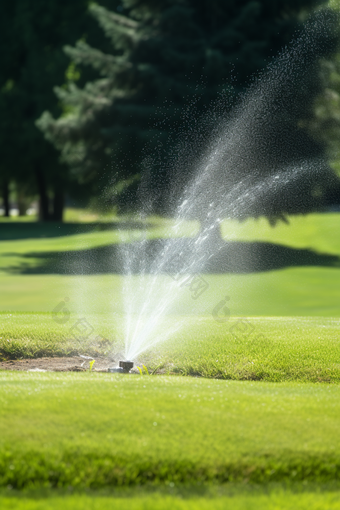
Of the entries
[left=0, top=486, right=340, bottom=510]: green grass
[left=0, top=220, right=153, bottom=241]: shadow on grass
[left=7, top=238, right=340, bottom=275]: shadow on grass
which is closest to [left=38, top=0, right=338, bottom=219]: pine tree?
[left=7, top=238, right=340, bottom=275]: shadow on grass

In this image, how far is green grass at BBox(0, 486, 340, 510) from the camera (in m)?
2.76

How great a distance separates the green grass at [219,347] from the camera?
6.15 metres

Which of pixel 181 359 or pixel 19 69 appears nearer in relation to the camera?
pixel 181 359

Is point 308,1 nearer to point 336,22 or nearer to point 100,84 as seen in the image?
point 336,22

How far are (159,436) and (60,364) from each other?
3.12 m

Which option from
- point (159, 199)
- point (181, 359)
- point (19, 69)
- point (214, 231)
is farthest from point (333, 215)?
point (181, 359)

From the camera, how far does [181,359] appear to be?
21.2 feet

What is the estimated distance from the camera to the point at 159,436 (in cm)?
342

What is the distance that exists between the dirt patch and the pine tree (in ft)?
35.3

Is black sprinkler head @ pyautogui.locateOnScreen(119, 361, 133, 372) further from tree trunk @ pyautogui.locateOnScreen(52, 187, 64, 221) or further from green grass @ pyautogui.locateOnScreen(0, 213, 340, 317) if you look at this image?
tree trunk @ pyautogui.locateOnScreen(52, 187, 64, 221)

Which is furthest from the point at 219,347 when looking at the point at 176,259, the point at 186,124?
the point at 176,259

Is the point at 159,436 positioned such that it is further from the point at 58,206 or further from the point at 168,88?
the point at 58,206

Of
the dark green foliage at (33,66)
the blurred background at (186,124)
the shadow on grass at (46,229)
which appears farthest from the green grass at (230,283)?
the dark green foliage at (33,66)

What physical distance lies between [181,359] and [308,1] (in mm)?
16846
